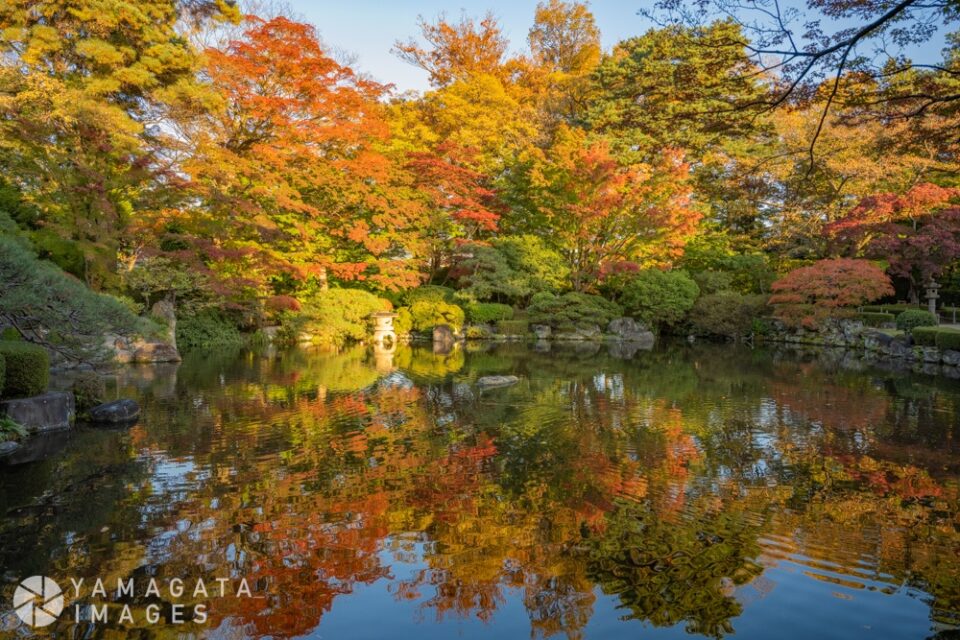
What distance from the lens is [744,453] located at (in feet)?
20.8

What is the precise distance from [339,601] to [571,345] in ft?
52.8

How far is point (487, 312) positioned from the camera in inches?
838

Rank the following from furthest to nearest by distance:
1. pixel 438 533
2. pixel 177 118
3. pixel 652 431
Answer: pixel 177 118 → pixel 652 431 → pixel 438 533

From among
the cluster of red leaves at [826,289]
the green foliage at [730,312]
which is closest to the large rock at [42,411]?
the cluster of red leaves at [826,289]

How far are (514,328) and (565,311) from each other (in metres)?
1.88

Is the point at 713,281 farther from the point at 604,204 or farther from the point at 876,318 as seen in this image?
the point at 876,318

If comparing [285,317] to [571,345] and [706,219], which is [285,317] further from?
[706,219]

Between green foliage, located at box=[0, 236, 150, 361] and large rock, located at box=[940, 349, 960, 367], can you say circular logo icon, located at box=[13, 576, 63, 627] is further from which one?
large rock, located at box=[940, 349, 960, 367]

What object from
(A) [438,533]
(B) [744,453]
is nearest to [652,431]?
(B) [744,453]

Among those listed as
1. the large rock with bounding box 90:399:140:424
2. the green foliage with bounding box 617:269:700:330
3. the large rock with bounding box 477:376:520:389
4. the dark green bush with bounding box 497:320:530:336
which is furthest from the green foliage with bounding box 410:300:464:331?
the large rock with bounding box 90:399:140:424

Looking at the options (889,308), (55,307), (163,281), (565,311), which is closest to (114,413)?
(55,307)

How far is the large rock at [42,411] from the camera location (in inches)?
260

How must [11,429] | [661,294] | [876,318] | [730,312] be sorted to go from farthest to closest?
[661,294]
[730,312]
[876,318]
[11,429]

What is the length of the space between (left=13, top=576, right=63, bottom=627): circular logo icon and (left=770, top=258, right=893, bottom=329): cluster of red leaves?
19.5 metres
